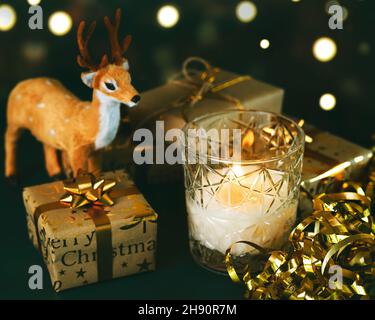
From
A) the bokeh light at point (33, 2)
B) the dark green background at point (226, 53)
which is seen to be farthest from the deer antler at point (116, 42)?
the bokeh light at point (33, 2)

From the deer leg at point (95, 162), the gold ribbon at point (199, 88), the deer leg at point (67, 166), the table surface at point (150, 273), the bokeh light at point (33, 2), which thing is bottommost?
the table surface at point (150, 273)

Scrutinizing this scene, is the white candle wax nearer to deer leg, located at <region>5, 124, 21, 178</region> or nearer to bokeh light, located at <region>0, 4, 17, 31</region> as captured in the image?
deer leg, located at <region>5, 124, 21, 178</region>

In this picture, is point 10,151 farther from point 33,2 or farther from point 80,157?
point 33,2

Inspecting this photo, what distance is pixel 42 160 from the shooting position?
1317 millimetres

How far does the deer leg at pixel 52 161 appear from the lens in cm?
123

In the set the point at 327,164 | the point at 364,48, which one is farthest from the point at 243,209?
the point at 364,48

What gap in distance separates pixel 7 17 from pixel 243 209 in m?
0.73

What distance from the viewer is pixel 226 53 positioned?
153 centimetres

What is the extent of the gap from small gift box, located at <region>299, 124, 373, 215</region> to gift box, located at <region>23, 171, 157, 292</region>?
0.93 feet

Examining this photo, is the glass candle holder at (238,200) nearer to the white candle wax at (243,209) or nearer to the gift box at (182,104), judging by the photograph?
the white candle wax at (243,209)

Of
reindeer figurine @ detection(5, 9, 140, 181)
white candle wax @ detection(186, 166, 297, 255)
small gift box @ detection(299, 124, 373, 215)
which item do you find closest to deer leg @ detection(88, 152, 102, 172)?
reindeer figurine @ detection(5, 9, 140, 181)

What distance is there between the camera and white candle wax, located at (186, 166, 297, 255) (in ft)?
3.12

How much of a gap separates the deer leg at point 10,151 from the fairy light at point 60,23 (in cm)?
29
